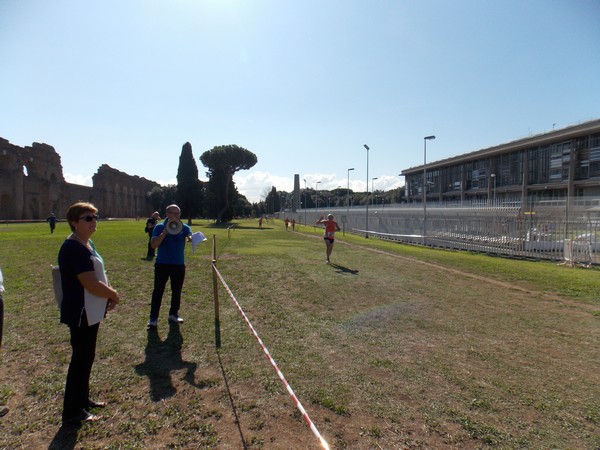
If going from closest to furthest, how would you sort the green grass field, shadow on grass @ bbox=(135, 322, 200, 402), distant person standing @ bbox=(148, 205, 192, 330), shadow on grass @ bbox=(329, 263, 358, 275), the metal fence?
the green grass field
shadow on grass @ bbox=(135, 322, 200, 402)
distant person standing @ bbox=(148, 205, 192, 330)
shadow on grass @ bbox=(329, 263, 358, 275)
the metal fence

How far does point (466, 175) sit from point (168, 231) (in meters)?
81.8

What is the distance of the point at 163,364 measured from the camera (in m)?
3.76

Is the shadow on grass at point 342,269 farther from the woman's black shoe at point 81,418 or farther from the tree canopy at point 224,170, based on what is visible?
the tree canopy at point 224,170

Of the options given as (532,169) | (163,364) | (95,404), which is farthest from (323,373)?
(532,169)

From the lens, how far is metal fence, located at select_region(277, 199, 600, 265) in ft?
42.3

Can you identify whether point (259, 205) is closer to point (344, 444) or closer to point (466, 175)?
point (466, 175)

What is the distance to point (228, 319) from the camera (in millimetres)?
5383

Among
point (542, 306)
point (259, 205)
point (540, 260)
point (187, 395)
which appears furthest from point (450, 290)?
point (259, 205)

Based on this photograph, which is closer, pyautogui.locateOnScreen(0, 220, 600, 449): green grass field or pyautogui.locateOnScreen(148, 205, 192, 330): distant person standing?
pyautogui.locateOnScreen(0, 220, 600, 449): green grass field

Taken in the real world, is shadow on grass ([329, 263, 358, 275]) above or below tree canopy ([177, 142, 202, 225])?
below

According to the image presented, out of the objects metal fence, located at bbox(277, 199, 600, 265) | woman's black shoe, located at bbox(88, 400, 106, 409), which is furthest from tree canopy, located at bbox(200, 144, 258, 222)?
woman's black shoe, located at bbox(88, 400, 106, 409)

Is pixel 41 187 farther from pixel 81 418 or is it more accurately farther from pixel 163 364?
pixel 81 418

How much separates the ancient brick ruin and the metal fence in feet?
150

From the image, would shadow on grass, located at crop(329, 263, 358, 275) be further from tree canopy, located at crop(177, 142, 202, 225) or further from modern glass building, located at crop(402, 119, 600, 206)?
tree canopy, located at crop(177, 142, 202, 225)
